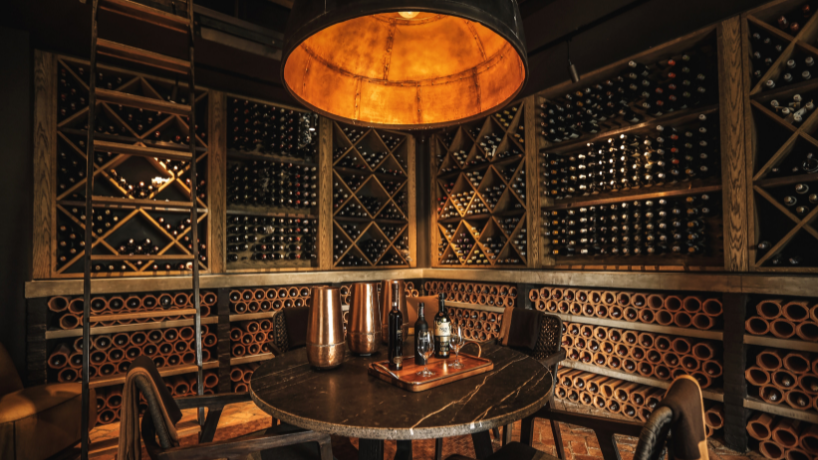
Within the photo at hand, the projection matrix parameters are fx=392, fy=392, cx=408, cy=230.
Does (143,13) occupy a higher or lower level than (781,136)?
higher

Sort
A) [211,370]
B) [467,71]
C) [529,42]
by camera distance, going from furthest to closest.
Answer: [211,370] < [529,42] < [467,71]

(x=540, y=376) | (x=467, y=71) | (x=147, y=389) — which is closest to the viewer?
(x=147, y=389)

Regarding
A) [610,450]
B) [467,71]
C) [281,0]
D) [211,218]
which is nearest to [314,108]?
[467,71]

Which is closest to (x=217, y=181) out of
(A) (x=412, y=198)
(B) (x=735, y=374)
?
(A) (x=412, y=198)

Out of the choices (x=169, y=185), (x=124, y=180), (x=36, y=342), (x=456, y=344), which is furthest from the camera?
(x=169, y=185)

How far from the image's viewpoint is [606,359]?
10.7 ft

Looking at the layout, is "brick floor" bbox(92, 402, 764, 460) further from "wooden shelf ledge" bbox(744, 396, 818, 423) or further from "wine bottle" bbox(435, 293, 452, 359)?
"wine bottle" bbox(435, 293, 452, 359)

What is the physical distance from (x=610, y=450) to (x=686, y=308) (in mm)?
2136

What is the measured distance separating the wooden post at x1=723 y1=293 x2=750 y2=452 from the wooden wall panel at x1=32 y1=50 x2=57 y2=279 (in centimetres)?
488

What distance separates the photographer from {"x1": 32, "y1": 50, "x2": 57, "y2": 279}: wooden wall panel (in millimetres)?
2965

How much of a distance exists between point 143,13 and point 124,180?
1584 mm

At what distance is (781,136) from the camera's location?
2.69 m

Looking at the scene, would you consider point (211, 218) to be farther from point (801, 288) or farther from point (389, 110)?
point (801, 288)

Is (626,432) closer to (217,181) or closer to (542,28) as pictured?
(542,28)
